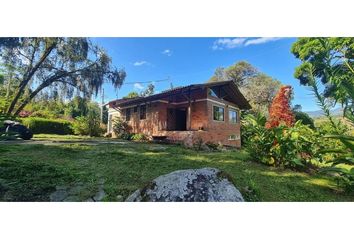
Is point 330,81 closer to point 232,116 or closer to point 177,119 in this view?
point 177,119

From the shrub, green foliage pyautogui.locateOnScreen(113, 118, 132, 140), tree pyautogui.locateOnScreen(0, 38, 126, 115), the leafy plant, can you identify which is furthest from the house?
the leafy plant

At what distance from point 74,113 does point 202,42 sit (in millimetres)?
4093

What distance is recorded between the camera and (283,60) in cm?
487

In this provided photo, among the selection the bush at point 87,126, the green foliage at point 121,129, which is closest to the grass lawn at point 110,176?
the bush at point 87,126

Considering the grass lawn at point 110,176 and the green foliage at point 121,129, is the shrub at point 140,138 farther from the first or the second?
the grass lawn at point 110,176

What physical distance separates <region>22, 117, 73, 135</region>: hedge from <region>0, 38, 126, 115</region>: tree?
16.8 inches

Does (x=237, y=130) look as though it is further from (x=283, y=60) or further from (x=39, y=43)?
(x=39, y=43)

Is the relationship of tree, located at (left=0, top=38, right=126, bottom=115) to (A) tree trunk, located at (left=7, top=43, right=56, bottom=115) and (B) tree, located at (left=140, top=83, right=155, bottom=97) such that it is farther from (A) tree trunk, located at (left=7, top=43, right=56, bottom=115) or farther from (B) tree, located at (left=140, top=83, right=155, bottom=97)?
(B) tree, located at (left=140, top=83, right=155, bottom=97)

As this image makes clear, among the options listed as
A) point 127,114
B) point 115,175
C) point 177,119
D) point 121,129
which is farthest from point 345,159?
point 127,114

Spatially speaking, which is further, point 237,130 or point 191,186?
point 237,130

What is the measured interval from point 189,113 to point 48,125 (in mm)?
4125
